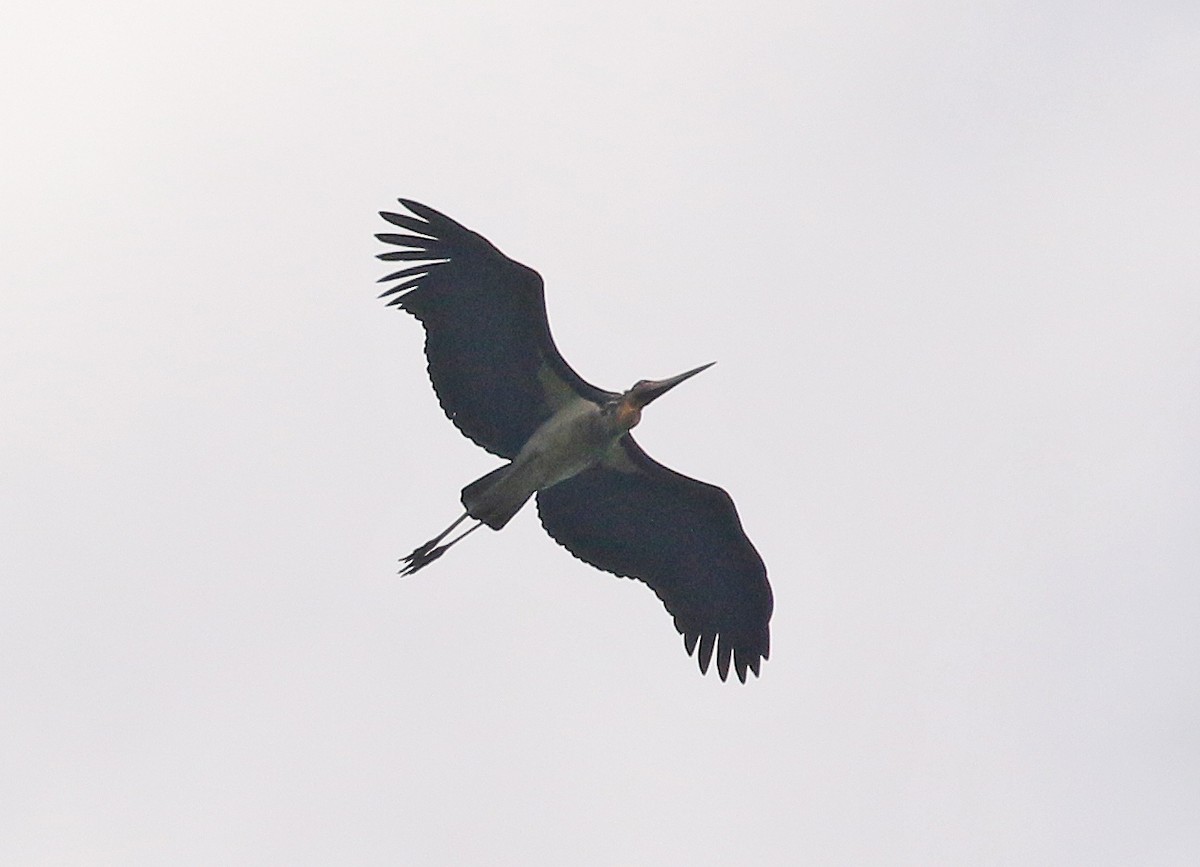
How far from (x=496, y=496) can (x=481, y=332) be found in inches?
61.1

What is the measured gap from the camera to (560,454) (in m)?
19.9

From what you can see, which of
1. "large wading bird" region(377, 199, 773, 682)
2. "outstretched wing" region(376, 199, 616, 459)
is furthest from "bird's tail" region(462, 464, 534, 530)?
"outstretched wing" region(376, 199, 616, 459)

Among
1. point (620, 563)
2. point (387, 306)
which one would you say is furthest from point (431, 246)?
point (620, 563)

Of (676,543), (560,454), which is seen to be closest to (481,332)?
(560,454)

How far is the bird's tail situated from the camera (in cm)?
1962

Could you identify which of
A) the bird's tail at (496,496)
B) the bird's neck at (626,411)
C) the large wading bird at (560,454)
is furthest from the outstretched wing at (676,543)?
the bird's tail at (496,496)

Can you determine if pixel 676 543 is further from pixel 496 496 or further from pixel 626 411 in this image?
pixel 496 496

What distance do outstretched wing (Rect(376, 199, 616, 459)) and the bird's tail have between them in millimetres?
525

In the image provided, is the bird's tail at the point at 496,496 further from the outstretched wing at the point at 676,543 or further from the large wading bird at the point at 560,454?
the outstretched wing at the point at 676,543

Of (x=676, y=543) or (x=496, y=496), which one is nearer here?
(x=496, y=496)

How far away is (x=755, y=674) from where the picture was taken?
70.2 ft

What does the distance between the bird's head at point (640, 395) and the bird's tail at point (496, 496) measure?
1141 mm

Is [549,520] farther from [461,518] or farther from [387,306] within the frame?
[387,306]

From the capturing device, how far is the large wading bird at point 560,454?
19516 mm
